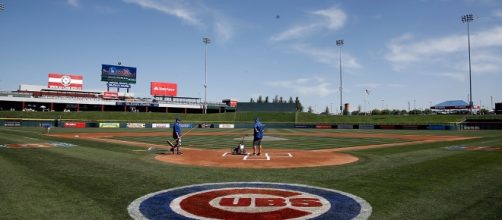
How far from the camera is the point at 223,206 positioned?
8297 mm

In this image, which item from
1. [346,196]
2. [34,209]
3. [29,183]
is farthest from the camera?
[29,183]

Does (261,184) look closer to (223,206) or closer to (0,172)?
(223,206)

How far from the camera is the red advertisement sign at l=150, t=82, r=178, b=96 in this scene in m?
115

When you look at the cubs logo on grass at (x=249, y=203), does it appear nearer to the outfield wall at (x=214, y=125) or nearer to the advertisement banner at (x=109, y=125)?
the outfield wall at (x=214, y=125)

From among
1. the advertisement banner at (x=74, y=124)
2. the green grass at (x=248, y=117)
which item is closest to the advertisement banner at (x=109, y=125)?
the advertisement banner at (x=74, y=124)

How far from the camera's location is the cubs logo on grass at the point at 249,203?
7.56 m

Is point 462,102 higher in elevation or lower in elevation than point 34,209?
higher

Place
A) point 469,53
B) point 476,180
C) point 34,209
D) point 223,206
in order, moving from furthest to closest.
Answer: point 469,53, point 476,180, point 223,206, point 34,209

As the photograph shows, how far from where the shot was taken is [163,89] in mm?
117000

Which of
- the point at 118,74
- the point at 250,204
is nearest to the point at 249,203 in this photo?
the point at 250,204

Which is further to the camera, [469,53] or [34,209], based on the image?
[469,53]

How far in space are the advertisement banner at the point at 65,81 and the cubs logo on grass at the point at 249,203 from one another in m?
110

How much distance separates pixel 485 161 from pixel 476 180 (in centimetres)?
631

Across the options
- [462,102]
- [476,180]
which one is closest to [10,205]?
[476,180]
